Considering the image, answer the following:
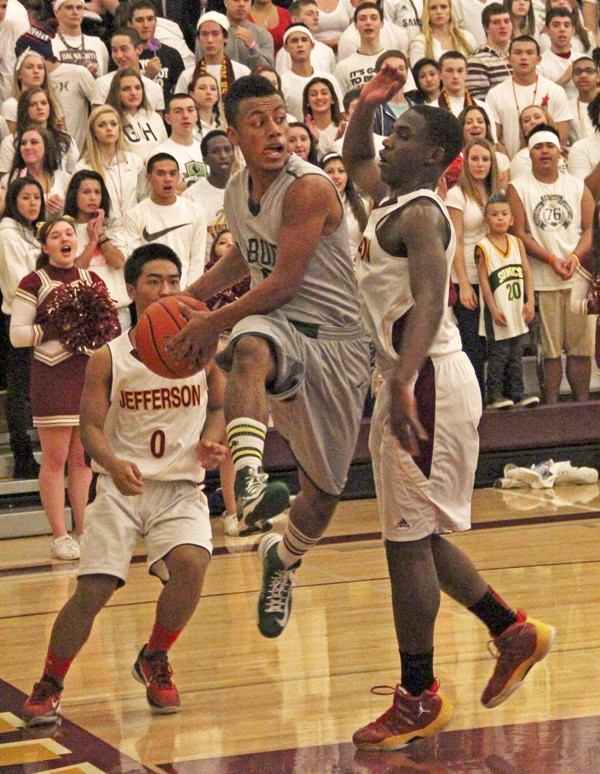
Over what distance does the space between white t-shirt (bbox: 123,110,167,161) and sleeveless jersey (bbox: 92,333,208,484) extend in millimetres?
5332

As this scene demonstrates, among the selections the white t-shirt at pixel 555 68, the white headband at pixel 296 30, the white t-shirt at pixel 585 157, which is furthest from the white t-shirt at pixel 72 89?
the white t-shirt at pixel 555 68

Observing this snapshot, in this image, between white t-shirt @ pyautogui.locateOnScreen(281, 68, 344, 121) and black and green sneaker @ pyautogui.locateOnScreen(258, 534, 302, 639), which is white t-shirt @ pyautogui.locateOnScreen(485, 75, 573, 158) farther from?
black and green sneaker @ pyautogui.locateOnScreen(258, 534, 302, 639)

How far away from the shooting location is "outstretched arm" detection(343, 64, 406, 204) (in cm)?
469

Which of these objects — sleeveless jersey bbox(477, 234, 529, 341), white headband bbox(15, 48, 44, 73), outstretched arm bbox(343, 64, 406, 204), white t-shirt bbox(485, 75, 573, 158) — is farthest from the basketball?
white t-shirt bbox(485, 75, 573, 158)

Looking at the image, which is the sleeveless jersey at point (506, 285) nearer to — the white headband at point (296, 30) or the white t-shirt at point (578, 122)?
the white t-shirt at point (578, 122)

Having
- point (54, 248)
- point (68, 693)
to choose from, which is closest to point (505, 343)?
point (54, 248)

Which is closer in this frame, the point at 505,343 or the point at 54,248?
the point at 54,248

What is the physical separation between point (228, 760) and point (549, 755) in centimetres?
95

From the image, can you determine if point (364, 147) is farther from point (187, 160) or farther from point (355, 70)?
point (355, 70)

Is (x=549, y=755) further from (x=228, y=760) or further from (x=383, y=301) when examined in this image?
(x=383, y=301)

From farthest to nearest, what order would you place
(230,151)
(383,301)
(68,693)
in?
(230,151) < (68,693) < (383,301)

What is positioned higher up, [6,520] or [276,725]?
[276,725]

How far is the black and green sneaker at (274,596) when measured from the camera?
467 centimetres

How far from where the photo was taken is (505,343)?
993cm
